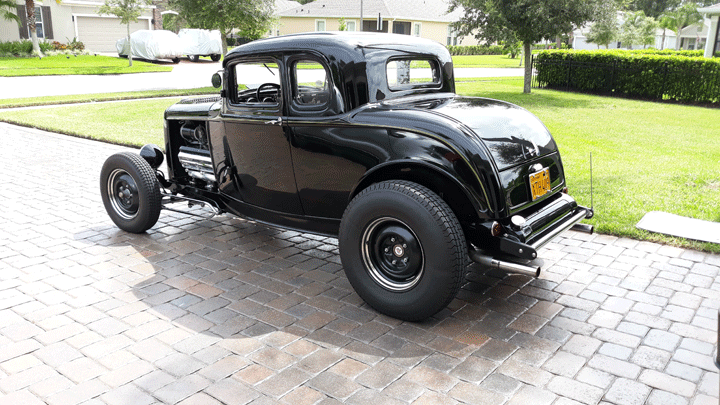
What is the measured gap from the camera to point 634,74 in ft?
58.1

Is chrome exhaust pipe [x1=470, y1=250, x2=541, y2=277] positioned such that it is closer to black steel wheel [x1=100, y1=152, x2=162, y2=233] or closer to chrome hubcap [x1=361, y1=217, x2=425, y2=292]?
chrome hubcap [x1=361, y1=217, x2=425, y2=292]

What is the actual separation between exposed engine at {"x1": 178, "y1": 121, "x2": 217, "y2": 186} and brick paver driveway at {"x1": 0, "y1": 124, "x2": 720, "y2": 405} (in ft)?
2.05

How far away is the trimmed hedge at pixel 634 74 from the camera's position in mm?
16625

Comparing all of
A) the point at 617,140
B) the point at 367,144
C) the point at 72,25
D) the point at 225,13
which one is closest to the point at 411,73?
the point at 367,144

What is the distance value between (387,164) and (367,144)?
8.9 inches

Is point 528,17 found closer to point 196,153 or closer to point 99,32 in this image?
point 196,153

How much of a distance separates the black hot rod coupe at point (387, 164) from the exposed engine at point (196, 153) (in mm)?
136

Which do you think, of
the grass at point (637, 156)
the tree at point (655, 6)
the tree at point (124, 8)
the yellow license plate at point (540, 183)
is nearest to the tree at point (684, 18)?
the tree at point (655, 6)

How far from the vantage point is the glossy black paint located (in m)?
3.74

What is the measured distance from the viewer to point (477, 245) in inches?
153

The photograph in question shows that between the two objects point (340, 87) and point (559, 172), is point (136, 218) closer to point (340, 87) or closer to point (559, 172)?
point (340, 87)

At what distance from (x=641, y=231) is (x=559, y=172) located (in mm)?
1635

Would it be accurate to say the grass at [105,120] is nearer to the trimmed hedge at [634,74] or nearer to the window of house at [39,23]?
the trimmed hedge at [634,74]

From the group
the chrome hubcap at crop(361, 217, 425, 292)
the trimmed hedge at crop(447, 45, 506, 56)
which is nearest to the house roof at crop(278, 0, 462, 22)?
the trimmed hedge at crop(447, 45, 506, 56)
